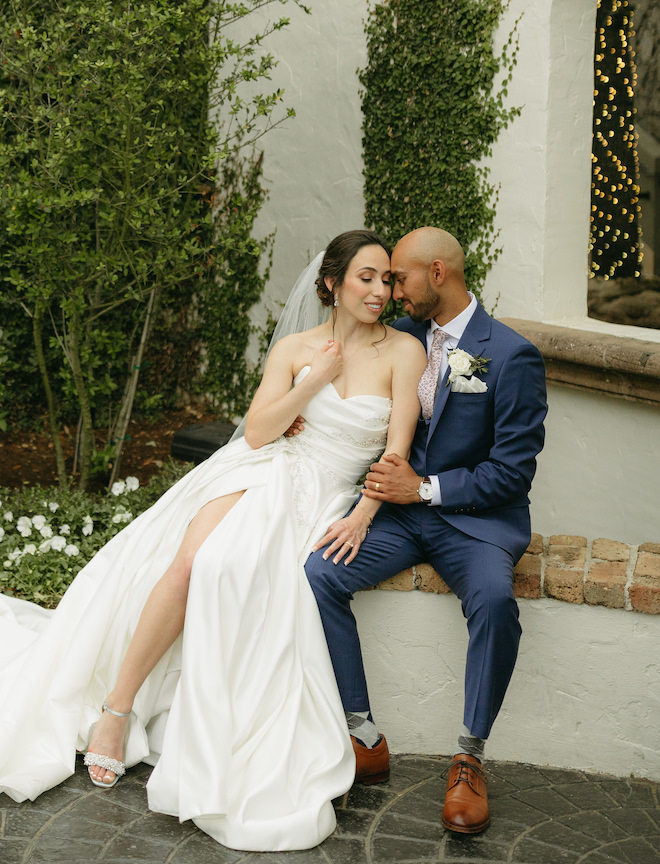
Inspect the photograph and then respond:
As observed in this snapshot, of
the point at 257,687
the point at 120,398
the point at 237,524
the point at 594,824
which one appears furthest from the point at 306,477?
the point at 120,398

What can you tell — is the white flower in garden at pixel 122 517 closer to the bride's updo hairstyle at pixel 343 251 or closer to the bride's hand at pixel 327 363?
the bride's hand at pixel 327 363

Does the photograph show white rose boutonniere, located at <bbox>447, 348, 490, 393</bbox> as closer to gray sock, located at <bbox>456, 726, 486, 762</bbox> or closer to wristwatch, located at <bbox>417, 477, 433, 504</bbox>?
wristwatch, located at <bbox>417, 477, 433, 504</bbox>

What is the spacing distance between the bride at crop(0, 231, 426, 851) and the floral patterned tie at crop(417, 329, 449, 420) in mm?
55

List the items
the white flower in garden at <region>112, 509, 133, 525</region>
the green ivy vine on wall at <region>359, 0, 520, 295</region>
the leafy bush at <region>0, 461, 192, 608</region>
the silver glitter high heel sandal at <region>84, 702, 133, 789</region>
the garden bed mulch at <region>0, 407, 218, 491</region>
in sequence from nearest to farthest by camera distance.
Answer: the silver glitter high heel sandal at <region>84, 702, 133, 789</region> → the leafy bush at <region>0, 461, 192, 608</region> → the white flower in garden at <region>112, 509, 133, 525</region> → the green ivy vine on wall at <region>359, 0, 520, 295</region> → the garden bed mulch at <region>0, 407, 218, 491</region>

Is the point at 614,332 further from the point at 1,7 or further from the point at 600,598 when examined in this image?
the point at 1,7

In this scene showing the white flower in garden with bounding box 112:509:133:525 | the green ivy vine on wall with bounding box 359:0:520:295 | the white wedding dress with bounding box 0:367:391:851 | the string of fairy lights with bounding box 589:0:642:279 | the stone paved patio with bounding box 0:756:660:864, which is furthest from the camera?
the string of fairy lights with bounding box 589:0:642:279

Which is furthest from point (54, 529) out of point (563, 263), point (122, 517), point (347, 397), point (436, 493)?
point (563, 263)

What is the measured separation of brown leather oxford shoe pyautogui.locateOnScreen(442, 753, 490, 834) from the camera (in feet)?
8.77

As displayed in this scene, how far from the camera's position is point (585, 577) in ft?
9.89

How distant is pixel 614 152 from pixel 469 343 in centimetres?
301

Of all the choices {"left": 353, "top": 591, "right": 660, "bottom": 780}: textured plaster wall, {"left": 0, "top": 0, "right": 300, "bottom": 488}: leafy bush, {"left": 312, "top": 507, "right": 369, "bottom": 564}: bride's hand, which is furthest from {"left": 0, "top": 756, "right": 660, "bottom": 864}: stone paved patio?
{"left": 0, "top": 0, "right": 300, "bottom": 488}: leafy bush

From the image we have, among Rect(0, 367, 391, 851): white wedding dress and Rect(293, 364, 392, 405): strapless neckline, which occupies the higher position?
Rect(293, 364, 392, 405): strapless neckline

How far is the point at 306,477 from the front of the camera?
3.22 meters

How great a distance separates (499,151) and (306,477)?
2.61m
